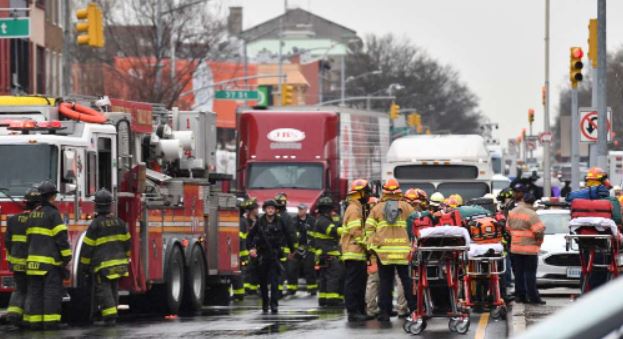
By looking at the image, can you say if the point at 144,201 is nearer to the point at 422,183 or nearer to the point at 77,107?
the point at 77,107

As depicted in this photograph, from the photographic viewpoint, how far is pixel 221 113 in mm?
102562

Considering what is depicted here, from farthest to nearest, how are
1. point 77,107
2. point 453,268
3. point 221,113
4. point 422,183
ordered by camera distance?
point 221,113 < point 422,183 < point 77,107 < point 453,268

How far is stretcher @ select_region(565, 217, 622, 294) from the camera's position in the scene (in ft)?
55.4

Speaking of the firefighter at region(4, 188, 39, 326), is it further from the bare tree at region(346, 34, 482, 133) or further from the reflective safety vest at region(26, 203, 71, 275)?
the bare tree at region(346, 34, 482, 133)

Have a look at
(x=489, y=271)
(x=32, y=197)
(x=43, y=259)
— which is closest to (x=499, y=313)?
(x=489, y=271)

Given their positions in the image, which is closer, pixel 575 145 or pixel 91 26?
pixel 91 26

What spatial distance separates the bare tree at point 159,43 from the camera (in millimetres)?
53594

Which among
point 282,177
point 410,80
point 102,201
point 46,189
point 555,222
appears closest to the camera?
point 46,189

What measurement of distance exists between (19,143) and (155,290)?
3.46 m

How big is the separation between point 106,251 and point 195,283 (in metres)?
3.98

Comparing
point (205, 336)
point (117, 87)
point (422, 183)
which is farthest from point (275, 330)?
point (117, 87)

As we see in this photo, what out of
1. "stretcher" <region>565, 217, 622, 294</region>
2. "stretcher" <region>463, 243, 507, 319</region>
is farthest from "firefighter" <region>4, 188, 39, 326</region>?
"stretcher" <region>565, 217, 622, 294</region>

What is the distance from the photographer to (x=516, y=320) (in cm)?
1566

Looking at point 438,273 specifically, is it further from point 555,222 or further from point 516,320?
point 555,222
